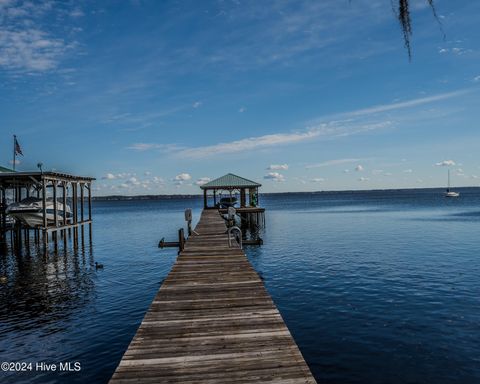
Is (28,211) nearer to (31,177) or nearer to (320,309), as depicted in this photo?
(31,177)

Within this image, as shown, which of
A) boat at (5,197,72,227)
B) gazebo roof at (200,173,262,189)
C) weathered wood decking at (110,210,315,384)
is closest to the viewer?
weathered wood decking at (110,210,315,384)

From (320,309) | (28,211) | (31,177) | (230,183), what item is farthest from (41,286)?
(230,183)

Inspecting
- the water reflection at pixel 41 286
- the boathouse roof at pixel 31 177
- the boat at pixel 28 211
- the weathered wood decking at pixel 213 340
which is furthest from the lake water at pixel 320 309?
the boathouse roof at pixel 31 177

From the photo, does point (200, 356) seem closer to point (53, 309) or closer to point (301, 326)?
point (301, 326)

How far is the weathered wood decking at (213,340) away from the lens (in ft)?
17.7

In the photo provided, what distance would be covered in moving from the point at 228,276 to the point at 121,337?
4.01 m

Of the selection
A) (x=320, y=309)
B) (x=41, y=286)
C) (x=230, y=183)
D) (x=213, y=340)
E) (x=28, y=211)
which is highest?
(x=230, y=183)

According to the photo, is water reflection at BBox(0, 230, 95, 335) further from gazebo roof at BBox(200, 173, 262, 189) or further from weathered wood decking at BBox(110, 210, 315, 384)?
gazebo roof at BBox(200, 173, 262, 189)

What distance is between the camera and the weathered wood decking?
5.39 metres

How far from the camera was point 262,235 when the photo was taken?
125 feet

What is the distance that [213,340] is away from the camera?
6.66 m

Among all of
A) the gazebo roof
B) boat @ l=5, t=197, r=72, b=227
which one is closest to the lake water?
boat @ l=5, t=197, r=72, b=227

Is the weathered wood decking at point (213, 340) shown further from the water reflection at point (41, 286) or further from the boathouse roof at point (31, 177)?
the boathouse roof at point (31, 177)

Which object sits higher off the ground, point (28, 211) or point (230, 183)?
point (230, 183)
